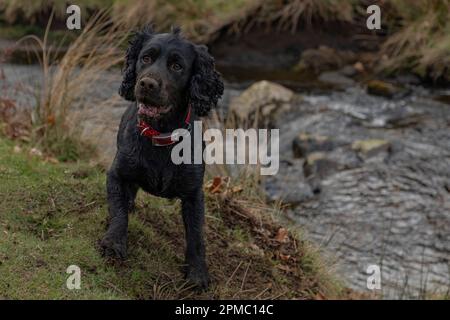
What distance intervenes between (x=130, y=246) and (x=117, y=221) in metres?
0.36

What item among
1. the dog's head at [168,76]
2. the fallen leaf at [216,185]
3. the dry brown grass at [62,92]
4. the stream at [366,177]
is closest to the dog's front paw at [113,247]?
the dog's head at [168,76]

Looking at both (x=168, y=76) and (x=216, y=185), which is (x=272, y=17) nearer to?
(x=216, y=185)

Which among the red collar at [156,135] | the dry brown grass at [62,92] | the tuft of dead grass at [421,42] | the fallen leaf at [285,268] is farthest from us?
the tuft of dead grass at [421,42]

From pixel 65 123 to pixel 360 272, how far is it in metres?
3.21

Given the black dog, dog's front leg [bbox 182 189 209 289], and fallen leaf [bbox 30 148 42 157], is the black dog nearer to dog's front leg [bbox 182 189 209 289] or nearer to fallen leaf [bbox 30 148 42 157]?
dog's front leg [bbox 182 189 209 289]

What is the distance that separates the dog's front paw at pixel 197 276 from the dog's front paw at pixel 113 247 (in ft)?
1.42

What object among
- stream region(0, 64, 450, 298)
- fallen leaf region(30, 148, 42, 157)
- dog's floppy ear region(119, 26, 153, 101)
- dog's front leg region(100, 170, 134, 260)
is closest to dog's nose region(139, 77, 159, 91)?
dog's floppy ear region(119, 26, 153, 101)

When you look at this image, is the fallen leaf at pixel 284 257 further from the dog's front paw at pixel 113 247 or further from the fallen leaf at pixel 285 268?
the dog's front paw at pixel 113 247

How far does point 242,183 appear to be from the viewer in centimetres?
651

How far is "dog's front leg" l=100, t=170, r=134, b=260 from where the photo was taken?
165 inches

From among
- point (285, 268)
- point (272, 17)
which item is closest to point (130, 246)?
point (285, 268)

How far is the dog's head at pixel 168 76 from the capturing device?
12.5ft

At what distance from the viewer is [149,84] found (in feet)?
12.2
